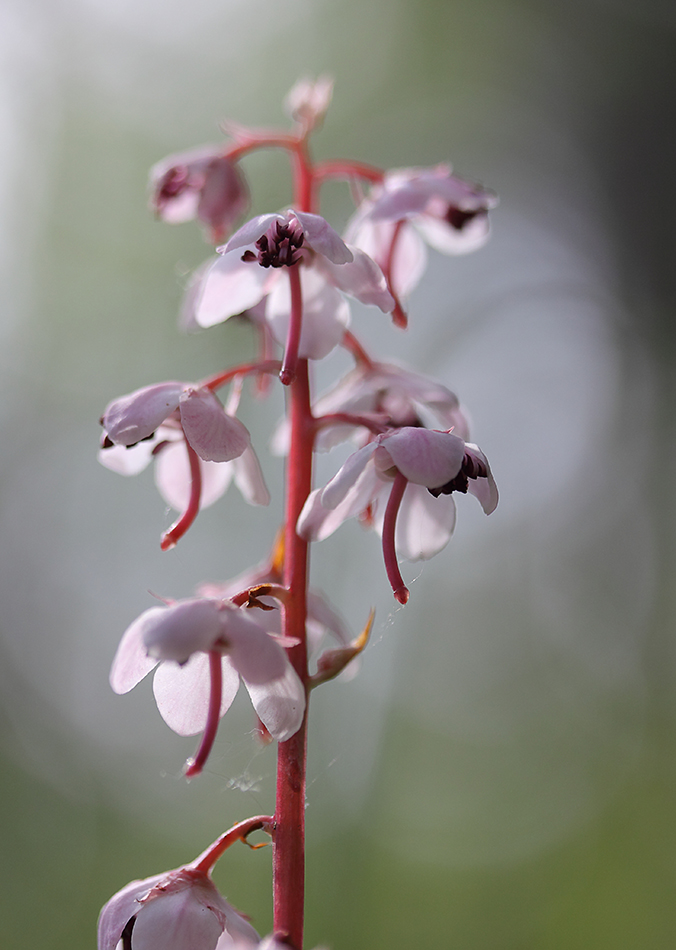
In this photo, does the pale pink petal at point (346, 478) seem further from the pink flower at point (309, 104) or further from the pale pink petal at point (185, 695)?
the pink flower at point (309, 104)

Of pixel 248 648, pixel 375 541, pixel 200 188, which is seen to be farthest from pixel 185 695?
pixel 375 541

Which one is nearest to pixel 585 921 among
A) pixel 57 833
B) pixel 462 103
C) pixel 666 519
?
pixel 666 519

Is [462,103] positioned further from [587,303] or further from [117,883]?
[117,883]

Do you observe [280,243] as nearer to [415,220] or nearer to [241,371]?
[241,371]

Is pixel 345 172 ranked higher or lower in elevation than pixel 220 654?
higher

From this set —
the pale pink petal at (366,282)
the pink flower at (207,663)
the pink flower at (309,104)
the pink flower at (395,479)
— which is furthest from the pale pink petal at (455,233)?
the pink flower at (207,663)

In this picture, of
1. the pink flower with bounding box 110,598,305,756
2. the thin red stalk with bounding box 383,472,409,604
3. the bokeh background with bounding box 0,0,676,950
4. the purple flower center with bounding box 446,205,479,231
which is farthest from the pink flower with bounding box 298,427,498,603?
the bokeh background with bounding box 0,0,676,950
